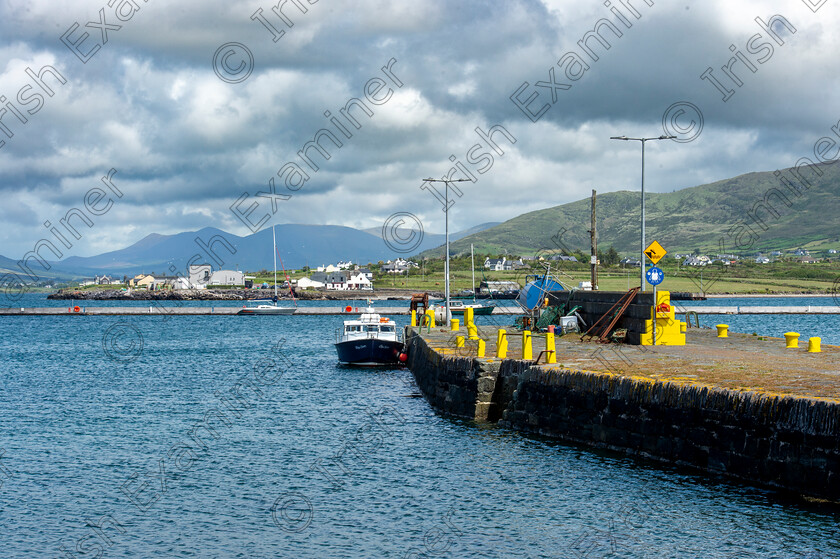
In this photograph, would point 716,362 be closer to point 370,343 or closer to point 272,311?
point 370,343

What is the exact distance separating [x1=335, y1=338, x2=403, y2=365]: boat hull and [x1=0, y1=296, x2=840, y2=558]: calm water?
11455 millimetres

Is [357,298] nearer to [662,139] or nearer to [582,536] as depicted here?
[662,139]

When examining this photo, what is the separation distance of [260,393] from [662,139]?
73.3 ft

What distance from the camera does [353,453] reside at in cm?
2525

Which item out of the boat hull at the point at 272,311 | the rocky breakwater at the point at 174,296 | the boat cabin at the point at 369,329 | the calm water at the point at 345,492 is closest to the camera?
the calm water at the point at 345,492

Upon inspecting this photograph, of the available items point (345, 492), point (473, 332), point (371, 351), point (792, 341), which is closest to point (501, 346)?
point (473, 332)

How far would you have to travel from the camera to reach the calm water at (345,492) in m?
16.4

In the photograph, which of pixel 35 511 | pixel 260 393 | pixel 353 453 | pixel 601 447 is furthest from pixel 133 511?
pixel 260 393

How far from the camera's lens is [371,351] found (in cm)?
4922

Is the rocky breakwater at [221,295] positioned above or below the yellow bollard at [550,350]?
above

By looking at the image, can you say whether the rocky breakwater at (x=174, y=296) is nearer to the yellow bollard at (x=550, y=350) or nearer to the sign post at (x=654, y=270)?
the sign post at (x=654, y=270)

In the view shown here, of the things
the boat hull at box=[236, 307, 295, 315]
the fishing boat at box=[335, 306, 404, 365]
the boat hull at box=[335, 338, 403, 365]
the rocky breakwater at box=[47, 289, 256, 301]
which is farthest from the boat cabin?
the rocky breakwater at box=[47, 289, 256, 301]

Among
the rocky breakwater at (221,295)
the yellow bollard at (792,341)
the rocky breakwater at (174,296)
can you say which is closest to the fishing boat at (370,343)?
the yellow bollard at (792,341)

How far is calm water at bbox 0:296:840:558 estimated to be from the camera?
53.8 feet
